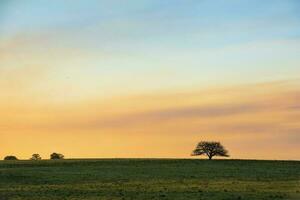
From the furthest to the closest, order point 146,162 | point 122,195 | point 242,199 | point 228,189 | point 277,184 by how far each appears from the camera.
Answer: point 146,162 → point 277,184 → point 228,189 → point 122,195 → point 242,199

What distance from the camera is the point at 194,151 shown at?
123562mm

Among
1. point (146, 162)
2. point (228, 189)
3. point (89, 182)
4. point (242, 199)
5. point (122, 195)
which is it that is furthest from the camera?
point (146, 162)

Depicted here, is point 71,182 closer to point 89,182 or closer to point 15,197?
point 89,182

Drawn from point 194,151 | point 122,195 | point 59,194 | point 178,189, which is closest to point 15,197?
point 59,194

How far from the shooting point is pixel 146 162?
9356 cm

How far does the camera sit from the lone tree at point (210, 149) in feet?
402

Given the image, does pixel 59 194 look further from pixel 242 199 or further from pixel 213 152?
pixel 213 152

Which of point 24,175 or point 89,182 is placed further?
point 24,175

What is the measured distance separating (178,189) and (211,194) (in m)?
4.67

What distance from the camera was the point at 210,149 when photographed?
123 meters

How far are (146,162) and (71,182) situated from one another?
39.2 m

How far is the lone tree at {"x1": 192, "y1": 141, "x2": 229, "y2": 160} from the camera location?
402 feet

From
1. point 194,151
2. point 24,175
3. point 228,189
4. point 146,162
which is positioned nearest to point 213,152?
point 194,151

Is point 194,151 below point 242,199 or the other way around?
the other way around
